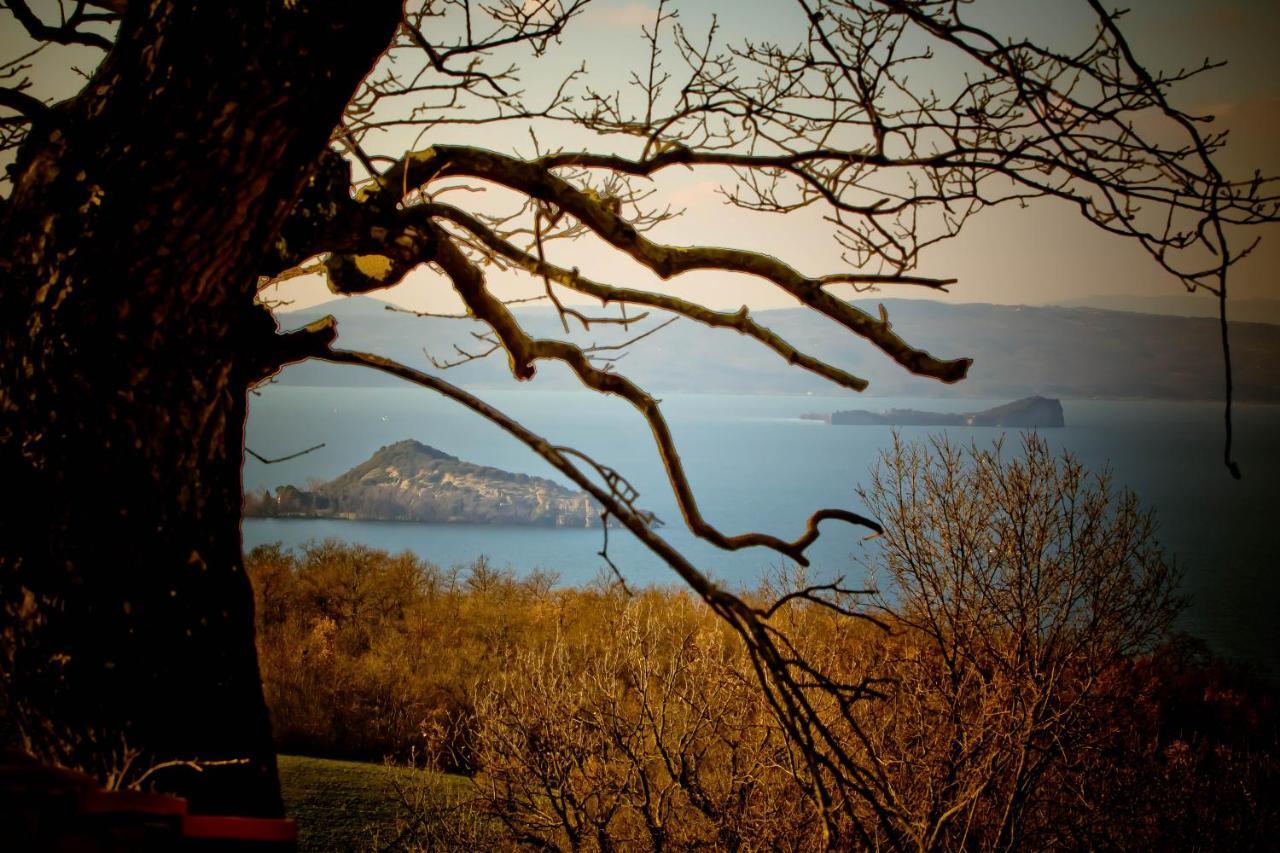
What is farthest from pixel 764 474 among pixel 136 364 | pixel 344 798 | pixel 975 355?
pixel 136 364

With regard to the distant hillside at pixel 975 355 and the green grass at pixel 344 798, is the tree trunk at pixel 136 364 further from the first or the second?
the distant hillside at pixel 975 355

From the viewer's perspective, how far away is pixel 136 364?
1.41m

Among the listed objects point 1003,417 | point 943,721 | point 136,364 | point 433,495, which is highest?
point 1003,417

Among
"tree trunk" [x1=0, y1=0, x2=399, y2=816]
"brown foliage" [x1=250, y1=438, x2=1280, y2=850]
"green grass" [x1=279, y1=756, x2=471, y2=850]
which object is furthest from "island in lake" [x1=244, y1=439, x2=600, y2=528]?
"tree trunk" [x1=0, y1=0, x2=399, y2=816]

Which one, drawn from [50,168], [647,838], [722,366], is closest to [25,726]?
[50,168]

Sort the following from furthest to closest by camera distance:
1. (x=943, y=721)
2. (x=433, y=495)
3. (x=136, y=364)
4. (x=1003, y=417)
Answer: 1. (x=1003, y=417)
2. (x=433, y=495)
3. (x=943, y=721)
4. (x=136, y=364)

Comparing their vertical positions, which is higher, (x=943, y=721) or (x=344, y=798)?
(x=943, y=721)

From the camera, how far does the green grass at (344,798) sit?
13680 millimetres

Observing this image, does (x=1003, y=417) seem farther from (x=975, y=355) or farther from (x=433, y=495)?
(x=433, y=495)

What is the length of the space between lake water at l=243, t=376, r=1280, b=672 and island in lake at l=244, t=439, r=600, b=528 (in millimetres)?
1205

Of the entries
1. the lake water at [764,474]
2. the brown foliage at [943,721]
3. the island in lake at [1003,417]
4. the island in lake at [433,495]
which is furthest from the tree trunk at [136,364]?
the island in lake at [1003,417]

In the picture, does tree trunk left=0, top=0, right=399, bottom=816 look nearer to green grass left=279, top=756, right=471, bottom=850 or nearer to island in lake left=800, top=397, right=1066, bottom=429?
green grass left=279, top=756, right=471, bottom=850

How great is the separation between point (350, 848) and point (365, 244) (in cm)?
1427

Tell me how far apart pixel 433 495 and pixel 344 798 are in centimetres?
5222
